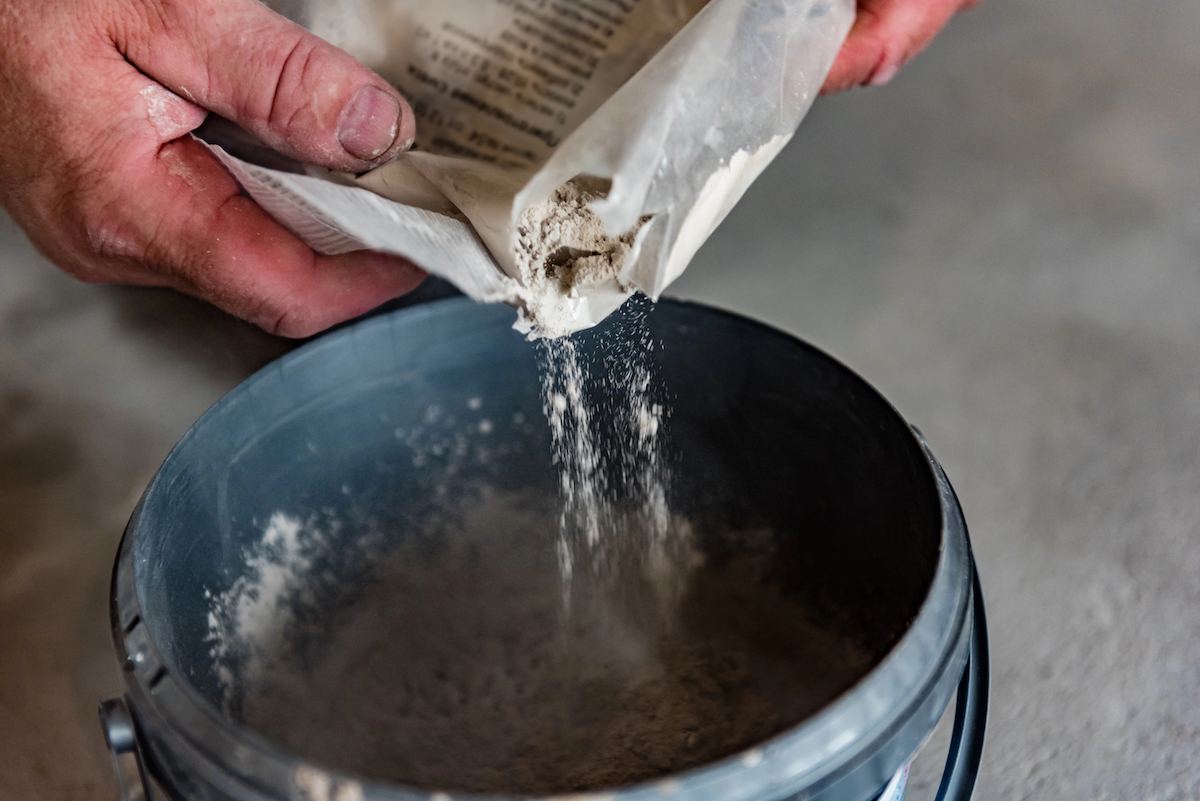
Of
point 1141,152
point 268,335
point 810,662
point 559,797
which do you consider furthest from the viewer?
point 1141,152

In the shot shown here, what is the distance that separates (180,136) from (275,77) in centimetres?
10

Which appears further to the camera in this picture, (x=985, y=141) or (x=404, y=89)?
(x=985, y=141)

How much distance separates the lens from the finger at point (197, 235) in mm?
458

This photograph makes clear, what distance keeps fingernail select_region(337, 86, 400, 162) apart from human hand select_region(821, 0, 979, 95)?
26cm

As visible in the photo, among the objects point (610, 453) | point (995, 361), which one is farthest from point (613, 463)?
point (995, 361)

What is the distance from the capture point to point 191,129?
0.47 meters

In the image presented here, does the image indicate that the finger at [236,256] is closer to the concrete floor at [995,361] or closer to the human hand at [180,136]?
the human hand at [180,136]

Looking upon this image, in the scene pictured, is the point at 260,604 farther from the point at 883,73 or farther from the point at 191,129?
the point at 883,73

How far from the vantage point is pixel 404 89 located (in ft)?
1.61

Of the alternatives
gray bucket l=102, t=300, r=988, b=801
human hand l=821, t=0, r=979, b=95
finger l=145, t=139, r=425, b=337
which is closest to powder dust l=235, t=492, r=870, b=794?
gray bucket l=102, t=300, r=988, b=801

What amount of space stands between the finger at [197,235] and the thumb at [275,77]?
33 mm

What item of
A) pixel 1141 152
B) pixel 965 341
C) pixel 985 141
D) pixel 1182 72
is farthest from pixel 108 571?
pixel 1182 72

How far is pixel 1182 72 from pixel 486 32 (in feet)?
2.59

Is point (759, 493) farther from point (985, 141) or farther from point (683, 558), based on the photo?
point (985, 141)
